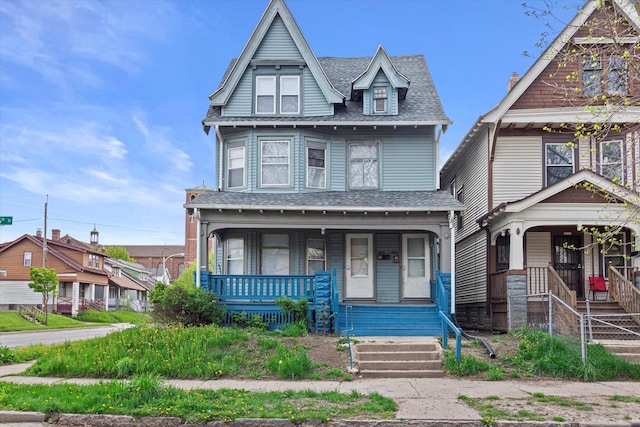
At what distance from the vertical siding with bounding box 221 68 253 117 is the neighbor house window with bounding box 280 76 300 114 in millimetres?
1014

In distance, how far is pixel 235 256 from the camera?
19.5m

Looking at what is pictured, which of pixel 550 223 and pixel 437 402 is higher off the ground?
pixel 550 223

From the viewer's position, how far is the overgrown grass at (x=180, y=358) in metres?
11.2

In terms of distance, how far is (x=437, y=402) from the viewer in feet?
29.8

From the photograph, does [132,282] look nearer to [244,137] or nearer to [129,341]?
[244,137]

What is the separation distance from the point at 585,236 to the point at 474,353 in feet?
27.5

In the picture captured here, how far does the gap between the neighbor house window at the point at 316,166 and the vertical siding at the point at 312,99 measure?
1041mm

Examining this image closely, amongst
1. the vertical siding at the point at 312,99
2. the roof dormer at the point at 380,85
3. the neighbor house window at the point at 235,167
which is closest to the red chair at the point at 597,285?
the roof dormer at the point at 380,85

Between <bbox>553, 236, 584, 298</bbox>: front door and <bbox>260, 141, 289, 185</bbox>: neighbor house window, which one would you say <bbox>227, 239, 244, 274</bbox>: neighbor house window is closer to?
<bbox>260, 141, 289, 185</bbox>: neighbor house window

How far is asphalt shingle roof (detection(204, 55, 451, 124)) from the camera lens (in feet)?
63.1

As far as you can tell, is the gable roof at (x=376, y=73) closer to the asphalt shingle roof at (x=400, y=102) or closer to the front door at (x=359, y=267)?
the asphalt shingle roof at (x=400, y=102)

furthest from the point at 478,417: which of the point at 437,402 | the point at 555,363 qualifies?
the point at 555,363

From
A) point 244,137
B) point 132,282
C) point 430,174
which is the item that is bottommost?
point 132,282

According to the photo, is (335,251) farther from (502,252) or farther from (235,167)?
(502,252)
